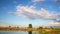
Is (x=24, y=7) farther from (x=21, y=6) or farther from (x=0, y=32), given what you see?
(x=0, y=32)

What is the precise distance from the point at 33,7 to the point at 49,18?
542mm

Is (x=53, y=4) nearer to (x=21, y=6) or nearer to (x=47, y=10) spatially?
(x=47, y=10)

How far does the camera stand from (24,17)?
13.4ft

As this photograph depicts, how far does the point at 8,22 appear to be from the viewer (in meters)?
4.11

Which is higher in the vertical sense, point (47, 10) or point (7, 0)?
point (7, 0)

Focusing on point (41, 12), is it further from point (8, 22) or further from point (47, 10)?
point (8, 22)

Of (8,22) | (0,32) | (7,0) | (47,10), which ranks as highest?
(7,0)

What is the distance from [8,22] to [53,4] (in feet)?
4.44

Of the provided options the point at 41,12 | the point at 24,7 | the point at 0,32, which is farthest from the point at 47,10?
the point at 0,32

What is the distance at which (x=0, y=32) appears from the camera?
407 centimetres

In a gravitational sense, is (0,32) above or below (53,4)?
below

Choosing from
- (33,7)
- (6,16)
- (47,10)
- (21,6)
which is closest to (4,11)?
(6,16)

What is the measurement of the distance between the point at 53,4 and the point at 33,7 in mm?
561

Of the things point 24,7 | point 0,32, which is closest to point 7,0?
point 24,7
